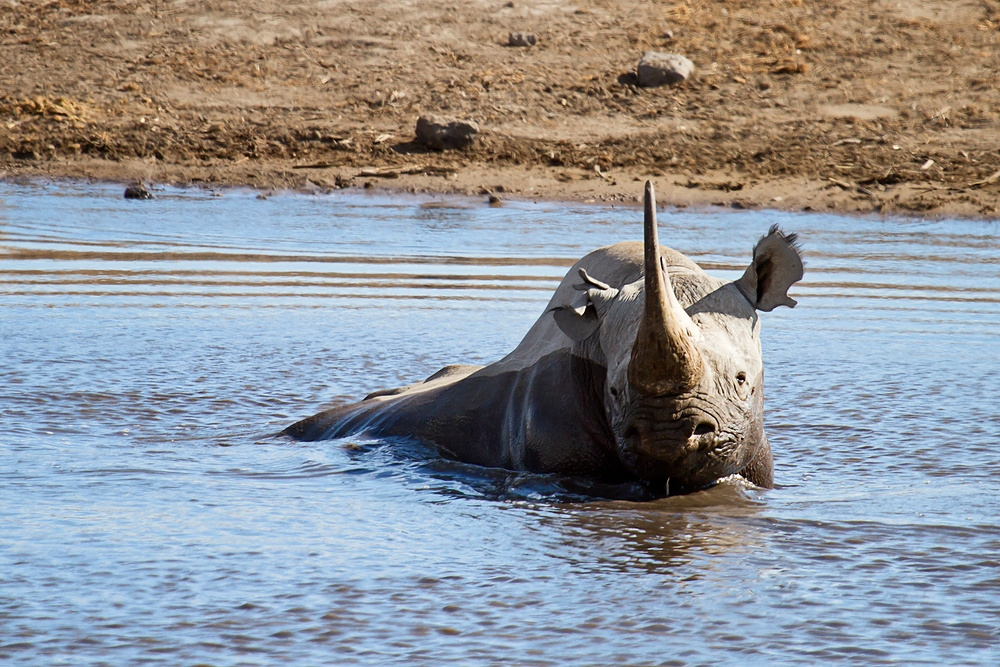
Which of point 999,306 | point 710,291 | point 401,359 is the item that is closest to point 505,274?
point 401,359

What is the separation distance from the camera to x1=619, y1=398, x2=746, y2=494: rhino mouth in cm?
441

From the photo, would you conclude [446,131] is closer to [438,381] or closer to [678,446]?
[438,381]

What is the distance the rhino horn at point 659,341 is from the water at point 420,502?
60cm

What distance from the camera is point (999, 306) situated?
9.98 meters

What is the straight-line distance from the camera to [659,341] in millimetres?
4191

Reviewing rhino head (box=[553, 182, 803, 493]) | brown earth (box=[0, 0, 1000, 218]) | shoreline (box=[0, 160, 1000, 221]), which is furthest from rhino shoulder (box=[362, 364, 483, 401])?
brown earth (box=[0, 0, 1000, 218])

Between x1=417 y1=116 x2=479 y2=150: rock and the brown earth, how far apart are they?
196mm

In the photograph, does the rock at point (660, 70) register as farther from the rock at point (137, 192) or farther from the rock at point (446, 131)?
the rock at point (137, 192)

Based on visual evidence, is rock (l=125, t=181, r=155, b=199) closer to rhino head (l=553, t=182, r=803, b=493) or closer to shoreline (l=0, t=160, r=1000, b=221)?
shoreline (l=0, t=160, r=1000, b=221)

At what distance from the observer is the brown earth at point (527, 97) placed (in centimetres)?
1620

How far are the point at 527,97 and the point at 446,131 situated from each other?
1695mm

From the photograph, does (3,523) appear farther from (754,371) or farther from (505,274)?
(505,274)

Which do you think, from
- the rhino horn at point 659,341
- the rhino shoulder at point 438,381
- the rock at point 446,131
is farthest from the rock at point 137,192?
the rhino horn at point 659,341

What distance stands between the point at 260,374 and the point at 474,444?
92.7 inches
